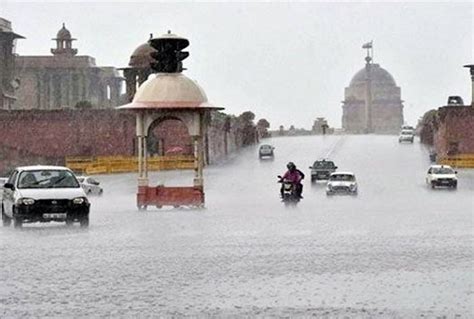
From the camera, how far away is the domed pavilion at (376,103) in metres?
176

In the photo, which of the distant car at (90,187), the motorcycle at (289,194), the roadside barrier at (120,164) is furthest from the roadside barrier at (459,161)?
the motorcycle at (289,194)

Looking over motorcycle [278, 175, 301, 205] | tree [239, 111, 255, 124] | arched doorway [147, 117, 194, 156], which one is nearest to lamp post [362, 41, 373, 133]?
tree [239, 111, 255, 124]

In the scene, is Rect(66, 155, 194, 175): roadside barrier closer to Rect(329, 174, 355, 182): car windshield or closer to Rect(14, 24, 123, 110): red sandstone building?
Rect(329, 174, 355, 182): car windshield

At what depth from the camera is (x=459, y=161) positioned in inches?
2857

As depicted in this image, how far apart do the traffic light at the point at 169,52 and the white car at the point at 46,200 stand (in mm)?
9721

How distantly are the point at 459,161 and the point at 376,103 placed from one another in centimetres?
10440

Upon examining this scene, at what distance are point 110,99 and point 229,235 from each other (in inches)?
4028

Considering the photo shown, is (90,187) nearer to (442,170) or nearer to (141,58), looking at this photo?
(442,170)

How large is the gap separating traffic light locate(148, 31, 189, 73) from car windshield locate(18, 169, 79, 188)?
30.5 ft

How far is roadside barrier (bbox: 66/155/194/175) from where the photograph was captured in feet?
226


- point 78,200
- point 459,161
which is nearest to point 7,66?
point 459,161

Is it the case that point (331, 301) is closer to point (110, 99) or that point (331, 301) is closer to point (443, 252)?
point (443, 252)

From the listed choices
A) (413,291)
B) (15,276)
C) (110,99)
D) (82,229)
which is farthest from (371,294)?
(110,99)

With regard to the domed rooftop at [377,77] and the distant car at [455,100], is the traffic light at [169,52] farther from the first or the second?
the domed rooftop at [377,77]
